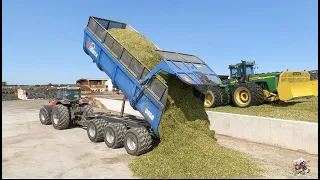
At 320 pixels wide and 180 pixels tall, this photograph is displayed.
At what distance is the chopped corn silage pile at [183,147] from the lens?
245 inches

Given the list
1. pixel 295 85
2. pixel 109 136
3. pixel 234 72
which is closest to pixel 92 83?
pixel 234 72

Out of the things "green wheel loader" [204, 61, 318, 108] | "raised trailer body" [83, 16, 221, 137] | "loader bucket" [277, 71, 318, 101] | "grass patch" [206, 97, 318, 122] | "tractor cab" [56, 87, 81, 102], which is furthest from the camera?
"green wheel loader" [204, 61, 318, 108]

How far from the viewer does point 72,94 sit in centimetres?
1276

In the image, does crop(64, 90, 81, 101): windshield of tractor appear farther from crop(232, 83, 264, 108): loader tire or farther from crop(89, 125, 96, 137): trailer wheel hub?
crop(232, 83, 264, 108): loader tire

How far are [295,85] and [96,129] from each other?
10453 mm

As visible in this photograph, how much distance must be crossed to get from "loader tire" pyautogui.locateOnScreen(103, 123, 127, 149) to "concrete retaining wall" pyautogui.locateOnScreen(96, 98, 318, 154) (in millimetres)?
4462

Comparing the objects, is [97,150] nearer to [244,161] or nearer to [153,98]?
[153,98]

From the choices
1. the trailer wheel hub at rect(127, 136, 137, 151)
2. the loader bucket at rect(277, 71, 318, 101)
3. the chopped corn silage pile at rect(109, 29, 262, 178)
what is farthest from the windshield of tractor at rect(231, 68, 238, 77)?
the trailer wheel hub at rect(127, 136, 137, 151)

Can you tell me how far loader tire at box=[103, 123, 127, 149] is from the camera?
336 inches

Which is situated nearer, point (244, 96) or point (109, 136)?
point (109, 136)

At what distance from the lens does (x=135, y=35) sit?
32.7ft

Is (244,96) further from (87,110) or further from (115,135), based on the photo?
(115,135)

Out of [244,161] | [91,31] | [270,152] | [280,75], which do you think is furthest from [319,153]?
[91,31]

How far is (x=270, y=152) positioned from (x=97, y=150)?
18.3 ft
